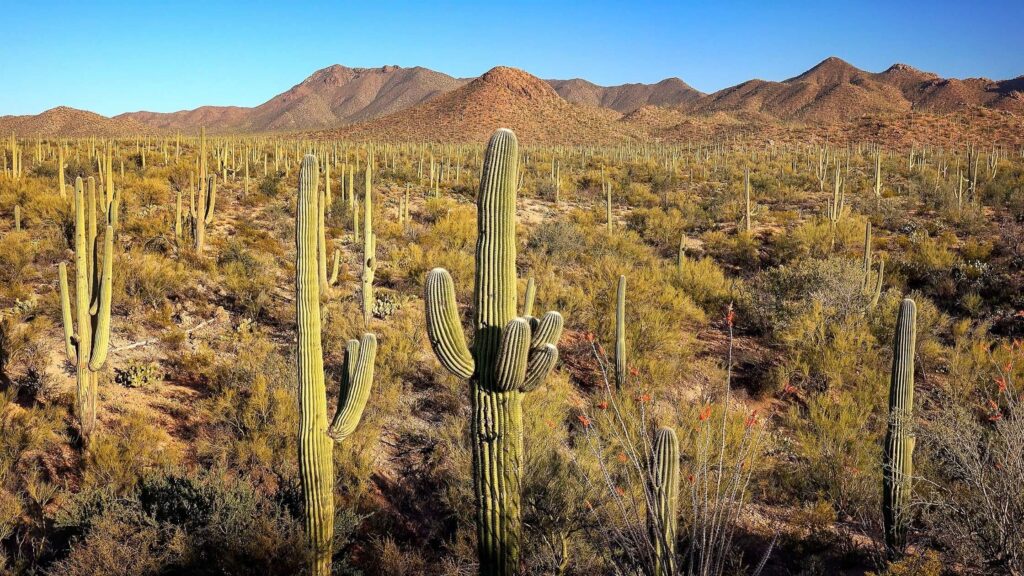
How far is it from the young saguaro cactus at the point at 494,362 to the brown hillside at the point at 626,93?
137 metres

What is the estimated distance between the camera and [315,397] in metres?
4.44

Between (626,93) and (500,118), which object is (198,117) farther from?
(626,93)

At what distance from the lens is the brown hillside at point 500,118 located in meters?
63.9

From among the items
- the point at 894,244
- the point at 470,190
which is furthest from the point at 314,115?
the point at 894,244

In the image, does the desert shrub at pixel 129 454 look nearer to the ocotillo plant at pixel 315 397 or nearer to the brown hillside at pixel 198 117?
the ocotillo plant at pixel 315 397

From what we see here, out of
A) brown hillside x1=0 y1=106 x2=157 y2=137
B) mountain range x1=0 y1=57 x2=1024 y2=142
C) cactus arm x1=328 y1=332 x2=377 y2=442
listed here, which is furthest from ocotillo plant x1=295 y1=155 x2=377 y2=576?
brown hillside x1=0 y1=106 x2=157 y2=137

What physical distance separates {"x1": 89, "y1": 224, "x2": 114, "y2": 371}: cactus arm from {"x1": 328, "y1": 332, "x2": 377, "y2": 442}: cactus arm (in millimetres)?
3268

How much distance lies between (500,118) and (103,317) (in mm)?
67110

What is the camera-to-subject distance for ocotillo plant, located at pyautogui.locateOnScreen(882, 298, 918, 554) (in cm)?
482

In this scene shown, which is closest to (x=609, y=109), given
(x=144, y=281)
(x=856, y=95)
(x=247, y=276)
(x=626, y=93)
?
(x=856, y=95)

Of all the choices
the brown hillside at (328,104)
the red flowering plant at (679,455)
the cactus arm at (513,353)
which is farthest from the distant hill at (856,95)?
the cactus arm at (513,353)

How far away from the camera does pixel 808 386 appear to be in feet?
27.5

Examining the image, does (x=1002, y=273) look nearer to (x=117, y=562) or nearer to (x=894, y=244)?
(x=894, y=244)

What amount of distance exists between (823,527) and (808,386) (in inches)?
133
